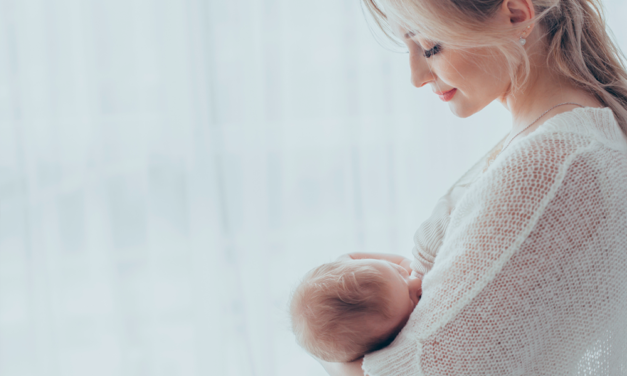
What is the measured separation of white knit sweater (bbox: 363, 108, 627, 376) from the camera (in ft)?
2.02

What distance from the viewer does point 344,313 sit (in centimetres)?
94

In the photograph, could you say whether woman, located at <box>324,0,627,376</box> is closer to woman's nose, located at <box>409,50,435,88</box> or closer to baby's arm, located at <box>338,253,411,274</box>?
woman's nose, located at <box>409,50,435,88</box>

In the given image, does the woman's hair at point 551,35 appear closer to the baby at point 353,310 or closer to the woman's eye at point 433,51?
the woman's eye at point 433,51

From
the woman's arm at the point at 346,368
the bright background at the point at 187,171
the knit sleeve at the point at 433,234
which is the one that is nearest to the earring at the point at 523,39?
the knit sleeve at the point at 433,234

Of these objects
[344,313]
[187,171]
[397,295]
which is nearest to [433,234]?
[397,295]

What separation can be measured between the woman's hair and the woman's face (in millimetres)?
27

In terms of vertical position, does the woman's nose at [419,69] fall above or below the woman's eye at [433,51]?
below

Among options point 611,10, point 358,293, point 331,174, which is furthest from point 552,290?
point 611,10

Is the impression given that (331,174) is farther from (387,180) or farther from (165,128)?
(165,128)

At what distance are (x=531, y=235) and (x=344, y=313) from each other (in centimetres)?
46

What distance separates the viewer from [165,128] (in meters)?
1.89

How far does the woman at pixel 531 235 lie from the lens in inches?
24.4

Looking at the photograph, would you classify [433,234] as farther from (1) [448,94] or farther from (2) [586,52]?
(2) [586,52]

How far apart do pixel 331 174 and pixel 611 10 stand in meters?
2.04
